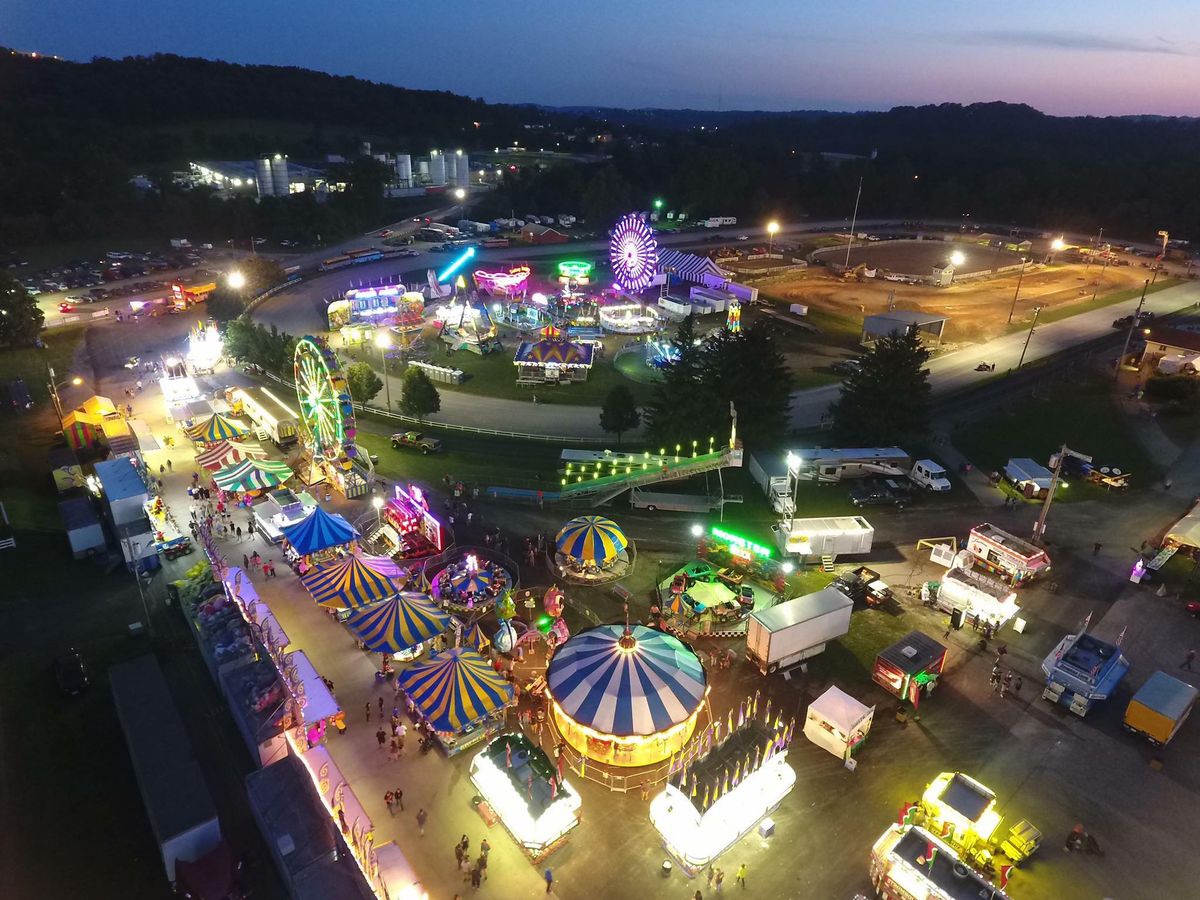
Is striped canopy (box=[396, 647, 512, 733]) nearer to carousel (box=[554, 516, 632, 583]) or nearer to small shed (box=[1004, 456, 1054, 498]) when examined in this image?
carousel (box=[554, 516, 632, 583])

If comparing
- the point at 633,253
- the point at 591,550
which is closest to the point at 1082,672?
the point at 591,550

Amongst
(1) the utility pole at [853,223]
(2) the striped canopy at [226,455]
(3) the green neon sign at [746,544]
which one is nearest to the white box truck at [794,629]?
(3) the green neon sign at [746,544]

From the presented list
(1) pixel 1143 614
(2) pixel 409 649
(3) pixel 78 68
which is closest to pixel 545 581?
(2) pixel 409 649

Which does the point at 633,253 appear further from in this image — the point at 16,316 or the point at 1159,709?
the point at 1159,709

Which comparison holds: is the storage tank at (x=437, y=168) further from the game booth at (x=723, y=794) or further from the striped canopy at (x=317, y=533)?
the game booth at (x=723, y=794)

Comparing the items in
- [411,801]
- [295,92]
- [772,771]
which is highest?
[295,92]

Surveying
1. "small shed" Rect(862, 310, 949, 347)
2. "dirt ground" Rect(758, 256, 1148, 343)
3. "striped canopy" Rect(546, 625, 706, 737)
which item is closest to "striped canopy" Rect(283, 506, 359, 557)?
"striped canopy" Rect(546, 625, 706, 737)

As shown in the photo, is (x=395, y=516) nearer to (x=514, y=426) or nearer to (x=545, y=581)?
(x=545, y=581)
